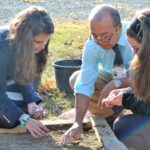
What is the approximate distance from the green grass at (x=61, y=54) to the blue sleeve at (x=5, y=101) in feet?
3.45

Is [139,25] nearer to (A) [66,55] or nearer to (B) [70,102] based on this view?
(B) [70,102]

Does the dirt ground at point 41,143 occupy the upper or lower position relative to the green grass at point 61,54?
upper

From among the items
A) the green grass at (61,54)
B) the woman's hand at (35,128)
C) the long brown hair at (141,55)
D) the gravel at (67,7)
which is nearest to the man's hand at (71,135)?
the woman's hand at (35,128)

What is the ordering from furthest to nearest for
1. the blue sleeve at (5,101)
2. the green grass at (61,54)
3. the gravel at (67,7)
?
the gravel at (67,7) < the green grass at (61,54) < the blue sleeve at (5,101)

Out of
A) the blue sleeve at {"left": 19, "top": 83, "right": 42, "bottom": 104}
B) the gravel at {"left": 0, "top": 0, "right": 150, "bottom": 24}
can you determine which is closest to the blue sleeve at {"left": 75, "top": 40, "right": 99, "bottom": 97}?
the blue sleeve at {"left": 19, "top": 83, "right": 42, "bottom": 104}

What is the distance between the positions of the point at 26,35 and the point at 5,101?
0.51 m

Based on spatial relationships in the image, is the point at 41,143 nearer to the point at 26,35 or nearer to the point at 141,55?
the point at 26,35

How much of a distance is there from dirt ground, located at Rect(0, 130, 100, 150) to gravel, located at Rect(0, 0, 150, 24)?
7.40m

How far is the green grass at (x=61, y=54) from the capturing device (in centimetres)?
479

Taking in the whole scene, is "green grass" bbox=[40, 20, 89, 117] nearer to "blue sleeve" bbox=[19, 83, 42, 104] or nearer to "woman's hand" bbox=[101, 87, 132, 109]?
"blue sleeve" bbox=[19, 83, 42, 104]

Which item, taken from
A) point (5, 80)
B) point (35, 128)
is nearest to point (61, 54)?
point (5, 80)

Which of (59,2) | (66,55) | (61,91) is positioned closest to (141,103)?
(61,91)

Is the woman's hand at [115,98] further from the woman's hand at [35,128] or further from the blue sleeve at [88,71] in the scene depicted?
the woman's hand at [35,128]

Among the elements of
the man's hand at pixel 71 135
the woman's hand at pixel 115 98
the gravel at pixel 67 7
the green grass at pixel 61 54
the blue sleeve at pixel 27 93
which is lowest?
the gravel at pixel 67 7
